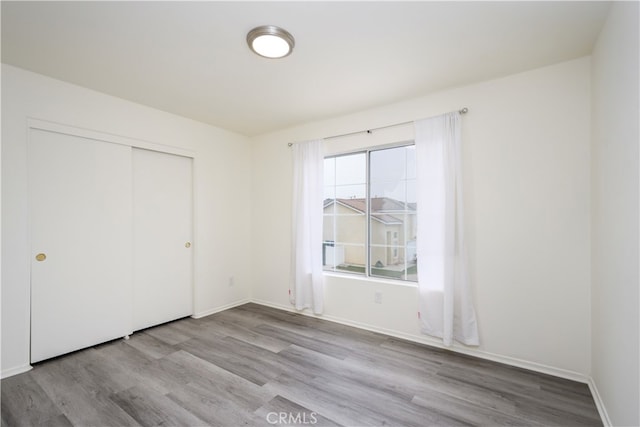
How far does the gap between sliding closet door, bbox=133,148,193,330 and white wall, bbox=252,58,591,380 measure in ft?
9.09

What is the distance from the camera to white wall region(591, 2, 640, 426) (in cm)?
142

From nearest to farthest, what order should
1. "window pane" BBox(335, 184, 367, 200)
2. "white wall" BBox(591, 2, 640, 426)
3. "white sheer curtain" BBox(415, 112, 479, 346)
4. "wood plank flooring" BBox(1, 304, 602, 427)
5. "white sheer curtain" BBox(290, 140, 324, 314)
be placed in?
"white wall" BBox(591, 2, 640, 426) < "wood plank flooring" BBox(1, 304, 602, 427) < "white sheer curtain" BBox(415, 112, 479, 346) < "window pane" BBox(335, 184, 367, 200) < "white sheer curtain" BBox(290, 140, 324, 314)

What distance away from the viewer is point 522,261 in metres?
2.50

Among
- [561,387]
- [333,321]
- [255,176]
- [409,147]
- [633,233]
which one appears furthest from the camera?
[255,176]

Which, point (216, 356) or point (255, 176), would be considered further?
point (255, 176)

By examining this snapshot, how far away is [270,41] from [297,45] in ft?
0.67

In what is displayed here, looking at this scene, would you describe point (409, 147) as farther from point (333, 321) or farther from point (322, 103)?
point (333, 321)

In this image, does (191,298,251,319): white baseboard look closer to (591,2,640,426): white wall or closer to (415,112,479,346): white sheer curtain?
(415,112,479,346): white sheer curtain

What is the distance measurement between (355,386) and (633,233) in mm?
1967

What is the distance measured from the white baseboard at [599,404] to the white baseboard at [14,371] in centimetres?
429

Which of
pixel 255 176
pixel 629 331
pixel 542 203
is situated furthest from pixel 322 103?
pixel 629 331

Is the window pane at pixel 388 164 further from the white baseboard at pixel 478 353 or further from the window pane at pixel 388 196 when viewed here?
the white baseboard at pixel 478 353

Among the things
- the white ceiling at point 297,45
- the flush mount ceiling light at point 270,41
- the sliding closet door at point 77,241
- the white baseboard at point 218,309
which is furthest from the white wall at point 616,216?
the sliding closet door at point 77,241

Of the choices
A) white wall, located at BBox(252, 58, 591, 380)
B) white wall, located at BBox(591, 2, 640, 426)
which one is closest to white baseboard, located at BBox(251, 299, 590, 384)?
white wall, located at BBox(252, 58, 591, 380)
